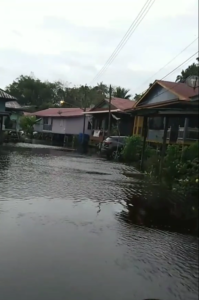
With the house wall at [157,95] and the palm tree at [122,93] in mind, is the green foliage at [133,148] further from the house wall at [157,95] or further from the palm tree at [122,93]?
the palm tree at [122,93]

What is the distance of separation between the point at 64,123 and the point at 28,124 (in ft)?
18.7

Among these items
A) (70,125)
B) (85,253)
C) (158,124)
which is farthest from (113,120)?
(85,253)

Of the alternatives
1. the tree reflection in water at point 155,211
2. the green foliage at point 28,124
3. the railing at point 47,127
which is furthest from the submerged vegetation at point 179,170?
the railing at point 47,127

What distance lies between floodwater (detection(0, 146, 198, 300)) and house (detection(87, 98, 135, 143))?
21918 millimetres

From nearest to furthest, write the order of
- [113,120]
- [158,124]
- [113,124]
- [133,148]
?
1. [158,124]
2. [133,148]
3. [113,120]
4. [113,124]

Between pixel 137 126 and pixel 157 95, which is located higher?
pixel 157 95

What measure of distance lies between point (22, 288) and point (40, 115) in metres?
49.2

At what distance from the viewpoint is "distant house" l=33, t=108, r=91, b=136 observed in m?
44.9

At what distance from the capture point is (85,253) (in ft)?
16.6

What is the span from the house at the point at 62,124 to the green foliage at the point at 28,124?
204cm

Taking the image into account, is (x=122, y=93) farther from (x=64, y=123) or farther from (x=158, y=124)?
(x=158, y=124)

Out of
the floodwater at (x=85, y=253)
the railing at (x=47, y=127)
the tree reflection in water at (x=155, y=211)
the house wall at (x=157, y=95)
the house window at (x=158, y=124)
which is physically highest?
the house wall at (x=157, y=95)

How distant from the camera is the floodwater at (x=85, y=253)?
12.5 ft

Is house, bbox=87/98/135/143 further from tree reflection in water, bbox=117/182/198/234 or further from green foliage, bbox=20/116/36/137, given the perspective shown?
tree reflection in water, bbox=117/182/198/234
